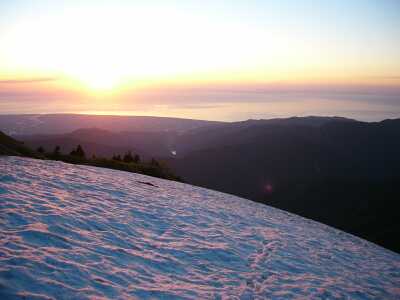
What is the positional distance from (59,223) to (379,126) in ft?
695

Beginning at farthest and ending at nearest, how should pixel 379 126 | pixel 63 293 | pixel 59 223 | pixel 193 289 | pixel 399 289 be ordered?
pixel 379 126 → pixel 399 289 → pixel 59 223 → pixel 193 289 → pixel 63 293

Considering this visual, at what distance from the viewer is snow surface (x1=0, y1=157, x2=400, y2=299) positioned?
323 inches

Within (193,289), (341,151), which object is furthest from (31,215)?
(341,151)

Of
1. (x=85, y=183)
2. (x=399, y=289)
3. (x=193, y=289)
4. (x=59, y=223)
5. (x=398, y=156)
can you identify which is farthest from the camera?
(x=398, y=156)

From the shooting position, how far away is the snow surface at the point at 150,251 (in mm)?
8195

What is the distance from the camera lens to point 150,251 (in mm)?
11047

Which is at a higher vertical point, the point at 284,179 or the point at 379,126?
the point at 379,126

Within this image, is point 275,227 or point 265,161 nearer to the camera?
point 275,227

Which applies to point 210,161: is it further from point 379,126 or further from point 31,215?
point 31,215

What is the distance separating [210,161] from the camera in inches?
6029

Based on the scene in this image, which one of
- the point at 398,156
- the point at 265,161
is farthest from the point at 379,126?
the point at 265,161

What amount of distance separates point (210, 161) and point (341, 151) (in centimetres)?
6683

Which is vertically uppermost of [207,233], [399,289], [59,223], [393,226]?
[59,223]

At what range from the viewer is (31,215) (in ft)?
36.2
